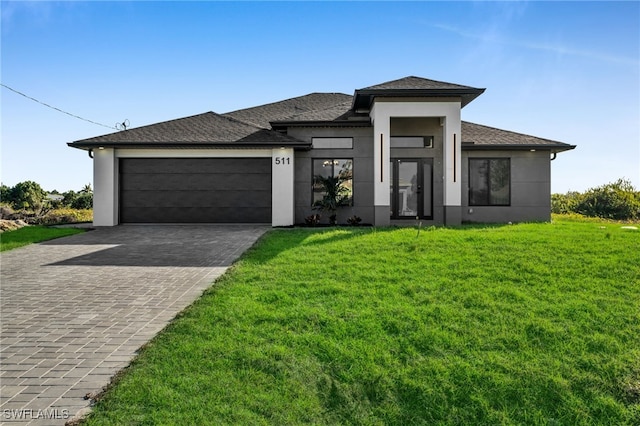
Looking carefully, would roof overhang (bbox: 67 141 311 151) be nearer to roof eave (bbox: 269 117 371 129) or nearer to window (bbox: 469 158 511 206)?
roof eave (bbox: 269 117 371 129)

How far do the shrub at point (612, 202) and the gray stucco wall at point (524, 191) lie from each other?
33.3 ft

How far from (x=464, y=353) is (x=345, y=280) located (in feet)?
8.11

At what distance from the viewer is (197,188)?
15008mm

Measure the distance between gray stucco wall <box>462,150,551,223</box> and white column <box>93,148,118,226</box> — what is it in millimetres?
13567

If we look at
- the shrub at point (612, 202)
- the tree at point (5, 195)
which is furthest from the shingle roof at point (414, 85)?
the tree at point (5, 195)

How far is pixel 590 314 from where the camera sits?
4766 mm

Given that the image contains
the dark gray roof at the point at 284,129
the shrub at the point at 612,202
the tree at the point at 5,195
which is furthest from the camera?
the tree at the point at 5,195

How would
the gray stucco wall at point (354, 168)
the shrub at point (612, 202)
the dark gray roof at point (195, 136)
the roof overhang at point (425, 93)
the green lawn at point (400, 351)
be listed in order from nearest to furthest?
the green lawn at point (400, 351), the roof overhang at point (425, 93), the dark gray roof at point (195, 136), the gray stucco wall at point (354, 168), the shrub at point (612, 202)

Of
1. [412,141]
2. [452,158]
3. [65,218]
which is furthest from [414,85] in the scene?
[65,218]

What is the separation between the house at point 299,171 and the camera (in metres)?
14.5

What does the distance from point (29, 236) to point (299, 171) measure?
359 inches

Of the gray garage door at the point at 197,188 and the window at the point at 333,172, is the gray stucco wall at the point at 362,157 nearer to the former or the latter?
the window at the point at 333,172

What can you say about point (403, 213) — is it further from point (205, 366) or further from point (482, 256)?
point (205, 366)

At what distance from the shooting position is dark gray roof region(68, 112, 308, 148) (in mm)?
14172
